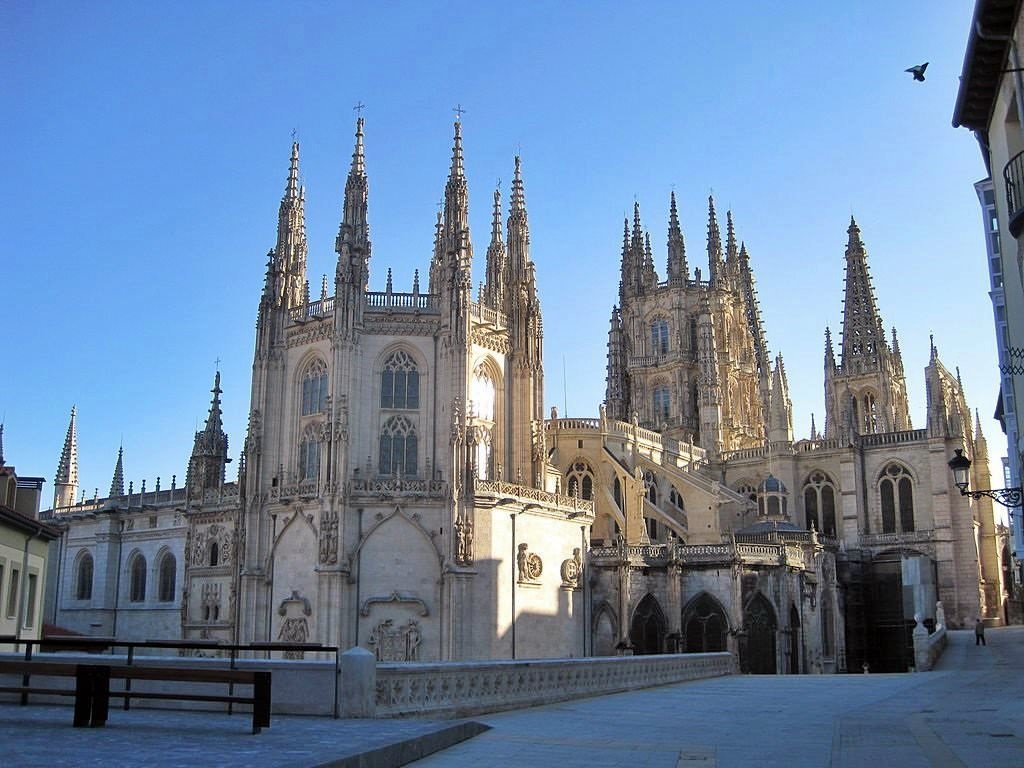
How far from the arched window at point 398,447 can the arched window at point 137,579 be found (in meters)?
25.8

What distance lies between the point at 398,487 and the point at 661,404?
134 feet

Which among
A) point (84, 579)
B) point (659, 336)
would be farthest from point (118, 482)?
point (659, 336)

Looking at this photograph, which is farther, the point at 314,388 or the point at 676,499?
the point at 676,499

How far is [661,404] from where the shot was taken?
80375mm

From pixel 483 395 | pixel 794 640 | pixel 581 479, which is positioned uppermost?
pixel 483 395

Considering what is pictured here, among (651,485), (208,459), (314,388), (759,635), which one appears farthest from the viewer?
(651,485)

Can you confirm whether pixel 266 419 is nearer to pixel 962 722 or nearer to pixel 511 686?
pixel 511 686

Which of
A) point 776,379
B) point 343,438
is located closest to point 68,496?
point 343,438

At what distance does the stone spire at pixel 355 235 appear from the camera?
4488 centimetres

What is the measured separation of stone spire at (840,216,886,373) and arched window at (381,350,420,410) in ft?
165

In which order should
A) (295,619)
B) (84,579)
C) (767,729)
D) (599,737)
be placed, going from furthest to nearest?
(84,579) → (295,619) → (767,729) → (599,737)

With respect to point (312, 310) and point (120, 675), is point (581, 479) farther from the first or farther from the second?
point (120, 675)

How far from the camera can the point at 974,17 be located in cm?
1591

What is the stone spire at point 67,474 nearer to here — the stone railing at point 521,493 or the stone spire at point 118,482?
the stone spire at point 118,482
